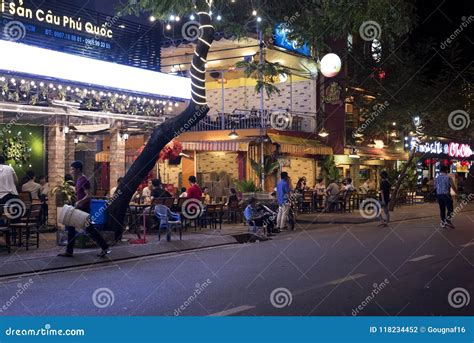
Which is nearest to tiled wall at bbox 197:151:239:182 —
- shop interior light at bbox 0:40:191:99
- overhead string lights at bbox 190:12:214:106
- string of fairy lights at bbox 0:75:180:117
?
string of fairy lights at bbox 0:75:180:117

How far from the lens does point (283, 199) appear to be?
1806 cm

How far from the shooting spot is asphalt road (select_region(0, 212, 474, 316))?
24.7ft

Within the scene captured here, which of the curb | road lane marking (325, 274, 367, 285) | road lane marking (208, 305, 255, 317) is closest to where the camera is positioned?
road lane marking (208, 305, 255, 317)

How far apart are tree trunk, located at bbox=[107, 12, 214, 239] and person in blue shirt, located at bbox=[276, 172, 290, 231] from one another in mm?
4166

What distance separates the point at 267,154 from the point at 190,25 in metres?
7.51

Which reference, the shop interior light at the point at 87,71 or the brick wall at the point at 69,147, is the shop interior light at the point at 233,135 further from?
the brick wall at the point at 69,147

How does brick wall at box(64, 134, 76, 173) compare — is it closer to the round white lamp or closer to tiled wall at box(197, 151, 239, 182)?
tiled wall at box(197, 151, 239, 182)

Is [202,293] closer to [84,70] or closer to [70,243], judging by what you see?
[70,243]

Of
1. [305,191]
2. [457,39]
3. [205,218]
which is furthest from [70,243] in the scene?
[457,39]

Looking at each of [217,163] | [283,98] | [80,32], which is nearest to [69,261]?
[80,32]

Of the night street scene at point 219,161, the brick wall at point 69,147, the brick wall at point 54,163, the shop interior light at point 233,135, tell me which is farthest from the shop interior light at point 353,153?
the brick wall at point 54,163

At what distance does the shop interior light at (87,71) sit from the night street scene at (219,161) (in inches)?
2.0

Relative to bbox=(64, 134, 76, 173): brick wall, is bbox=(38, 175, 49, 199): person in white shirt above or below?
below

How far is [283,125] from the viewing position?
28.2 m
